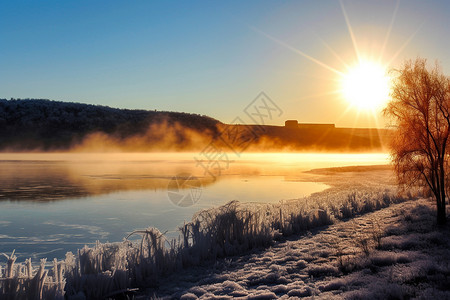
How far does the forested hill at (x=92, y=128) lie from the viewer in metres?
113

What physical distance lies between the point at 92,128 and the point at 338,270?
406ft

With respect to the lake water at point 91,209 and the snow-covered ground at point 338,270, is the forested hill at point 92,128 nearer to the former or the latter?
the lake water at point 91,209

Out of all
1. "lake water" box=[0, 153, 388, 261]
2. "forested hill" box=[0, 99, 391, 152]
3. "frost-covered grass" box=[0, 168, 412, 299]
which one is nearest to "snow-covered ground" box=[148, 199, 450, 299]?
"frost-covered grass" box=[0, 168, 412, 299]

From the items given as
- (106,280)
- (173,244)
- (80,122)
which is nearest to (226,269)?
(173,244)

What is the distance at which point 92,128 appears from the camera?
124m

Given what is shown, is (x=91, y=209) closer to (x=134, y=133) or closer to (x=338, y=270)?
(x=338, y=270)

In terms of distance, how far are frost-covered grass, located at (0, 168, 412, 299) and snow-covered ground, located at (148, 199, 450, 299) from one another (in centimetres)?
4

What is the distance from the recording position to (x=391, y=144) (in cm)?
1380

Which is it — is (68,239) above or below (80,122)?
below

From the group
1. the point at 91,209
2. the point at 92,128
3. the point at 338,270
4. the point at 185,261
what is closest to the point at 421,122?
the point at 338,270

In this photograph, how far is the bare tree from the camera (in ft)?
41.2

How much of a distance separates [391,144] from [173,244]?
853 cm

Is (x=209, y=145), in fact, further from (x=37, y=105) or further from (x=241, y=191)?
(x=241, y=191)

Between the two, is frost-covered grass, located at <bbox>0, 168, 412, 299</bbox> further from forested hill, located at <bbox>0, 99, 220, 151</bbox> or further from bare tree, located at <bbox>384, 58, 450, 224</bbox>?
forested hill, located at <bbox>0, 99, 220, 151</bbox>
